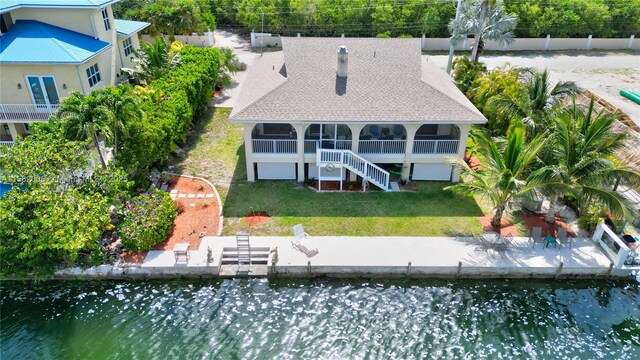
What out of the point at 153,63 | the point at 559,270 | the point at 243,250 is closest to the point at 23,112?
the point at 153,63

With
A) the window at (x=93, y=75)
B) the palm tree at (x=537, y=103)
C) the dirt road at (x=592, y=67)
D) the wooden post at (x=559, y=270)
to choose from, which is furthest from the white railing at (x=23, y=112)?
the dirt road at (x=592, y=67)

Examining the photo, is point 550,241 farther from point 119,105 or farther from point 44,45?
point 44,45

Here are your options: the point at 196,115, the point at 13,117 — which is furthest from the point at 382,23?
the point at 13,117

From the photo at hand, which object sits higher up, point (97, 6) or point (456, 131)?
point (97, 6)

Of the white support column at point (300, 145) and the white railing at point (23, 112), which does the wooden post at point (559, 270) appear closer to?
the white support column at point (300, 145)

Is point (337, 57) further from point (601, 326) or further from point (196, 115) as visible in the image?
point (601, 326)

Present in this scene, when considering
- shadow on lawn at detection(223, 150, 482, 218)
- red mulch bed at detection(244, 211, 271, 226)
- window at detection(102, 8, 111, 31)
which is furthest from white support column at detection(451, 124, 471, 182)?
window at detection(102, 8, 111, 31)
